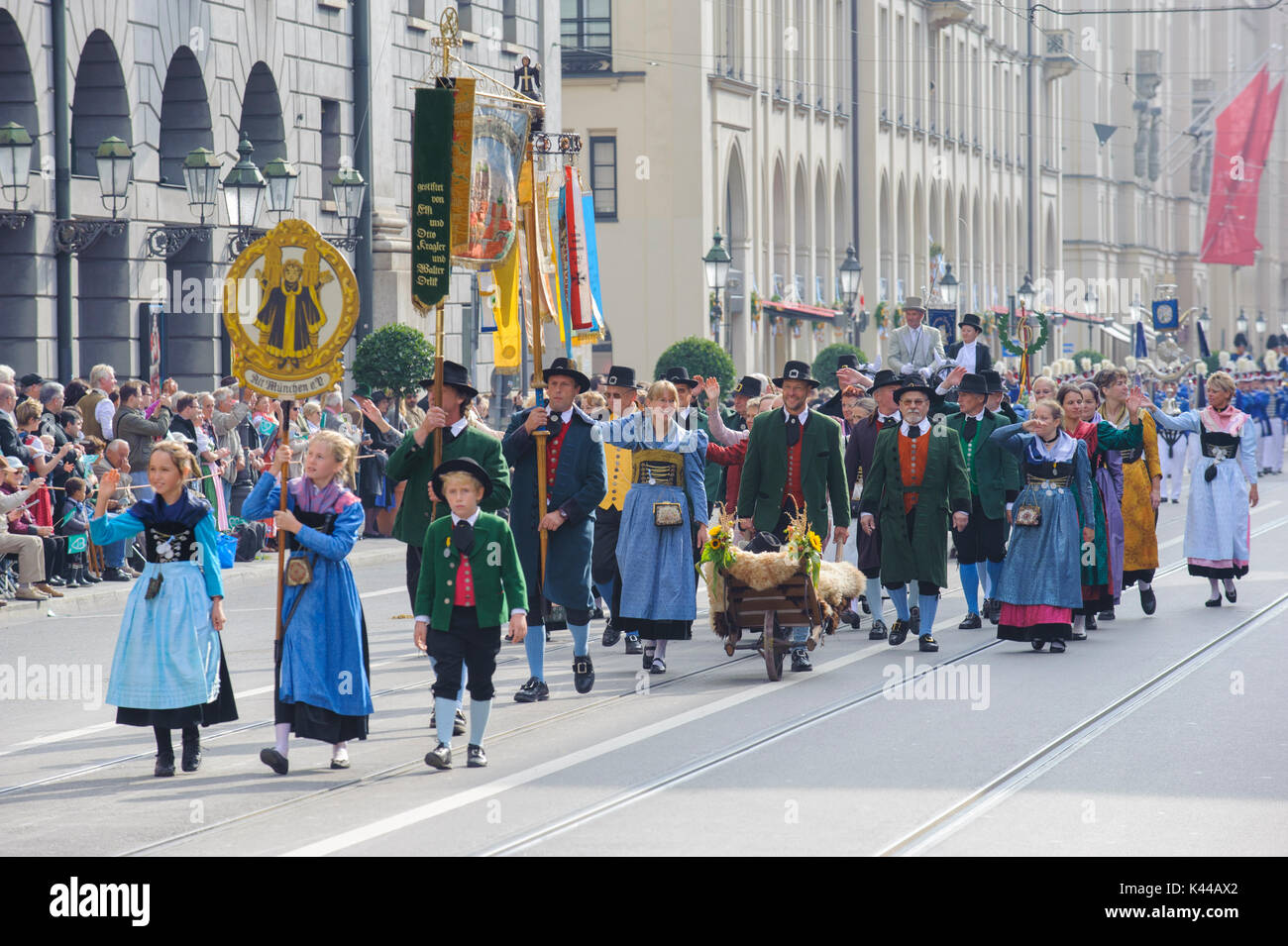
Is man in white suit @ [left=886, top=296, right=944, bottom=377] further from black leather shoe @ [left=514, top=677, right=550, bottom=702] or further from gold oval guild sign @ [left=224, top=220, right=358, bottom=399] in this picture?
gold oval guild sign @ [left=224, top=220, right=358, bottom=399]

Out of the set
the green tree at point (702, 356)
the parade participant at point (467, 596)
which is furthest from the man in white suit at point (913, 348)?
the green tree at point (702, 356)

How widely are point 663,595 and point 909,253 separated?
5133 centimetres

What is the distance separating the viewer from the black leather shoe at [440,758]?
9.34 m

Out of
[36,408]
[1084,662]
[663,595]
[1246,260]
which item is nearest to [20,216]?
[36,408]

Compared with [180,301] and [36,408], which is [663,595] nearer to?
[36,408]

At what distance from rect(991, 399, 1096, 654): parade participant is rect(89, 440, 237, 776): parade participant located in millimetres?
5967

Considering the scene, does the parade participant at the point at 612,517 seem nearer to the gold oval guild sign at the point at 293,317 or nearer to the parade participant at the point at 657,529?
the parade participant at the point at 657,529

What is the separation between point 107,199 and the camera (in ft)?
76.6

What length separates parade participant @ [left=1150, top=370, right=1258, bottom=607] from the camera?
1648 centimetres

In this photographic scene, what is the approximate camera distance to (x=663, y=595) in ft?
41.0

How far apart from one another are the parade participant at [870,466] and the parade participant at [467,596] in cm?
473

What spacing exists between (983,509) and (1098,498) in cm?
83

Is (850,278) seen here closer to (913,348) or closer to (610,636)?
(913,348)

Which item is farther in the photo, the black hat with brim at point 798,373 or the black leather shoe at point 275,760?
the black hat with brim at point 798,373
